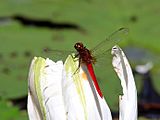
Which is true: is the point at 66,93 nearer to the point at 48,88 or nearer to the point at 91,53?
the point at 48,88

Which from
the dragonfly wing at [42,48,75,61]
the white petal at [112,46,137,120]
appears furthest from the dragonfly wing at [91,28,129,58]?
the white petal at [112,46,137,120]

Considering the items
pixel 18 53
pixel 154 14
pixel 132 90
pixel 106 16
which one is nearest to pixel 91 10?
Answer: pixel 106 16

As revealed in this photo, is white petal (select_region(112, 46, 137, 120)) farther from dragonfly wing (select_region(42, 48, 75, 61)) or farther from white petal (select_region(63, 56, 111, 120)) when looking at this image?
dragonfly wing (select_region(42, 48, 75, 61))

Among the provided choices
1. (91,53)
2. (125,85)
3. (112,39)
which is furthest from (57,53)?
(125,85)

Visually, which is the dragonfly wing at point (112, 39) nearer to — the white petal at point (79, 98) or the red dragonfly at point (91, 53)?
the red dragonfly at point (91, 53)

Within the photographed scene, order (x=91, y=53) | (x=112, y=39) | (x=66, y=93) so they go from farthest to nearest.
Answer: (x=112, y=39), (x=91, y=53), (x=66, y=93)

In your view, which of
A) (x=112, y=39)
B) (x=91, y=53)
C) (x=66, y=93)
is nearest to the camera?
(x=66, y=93)
